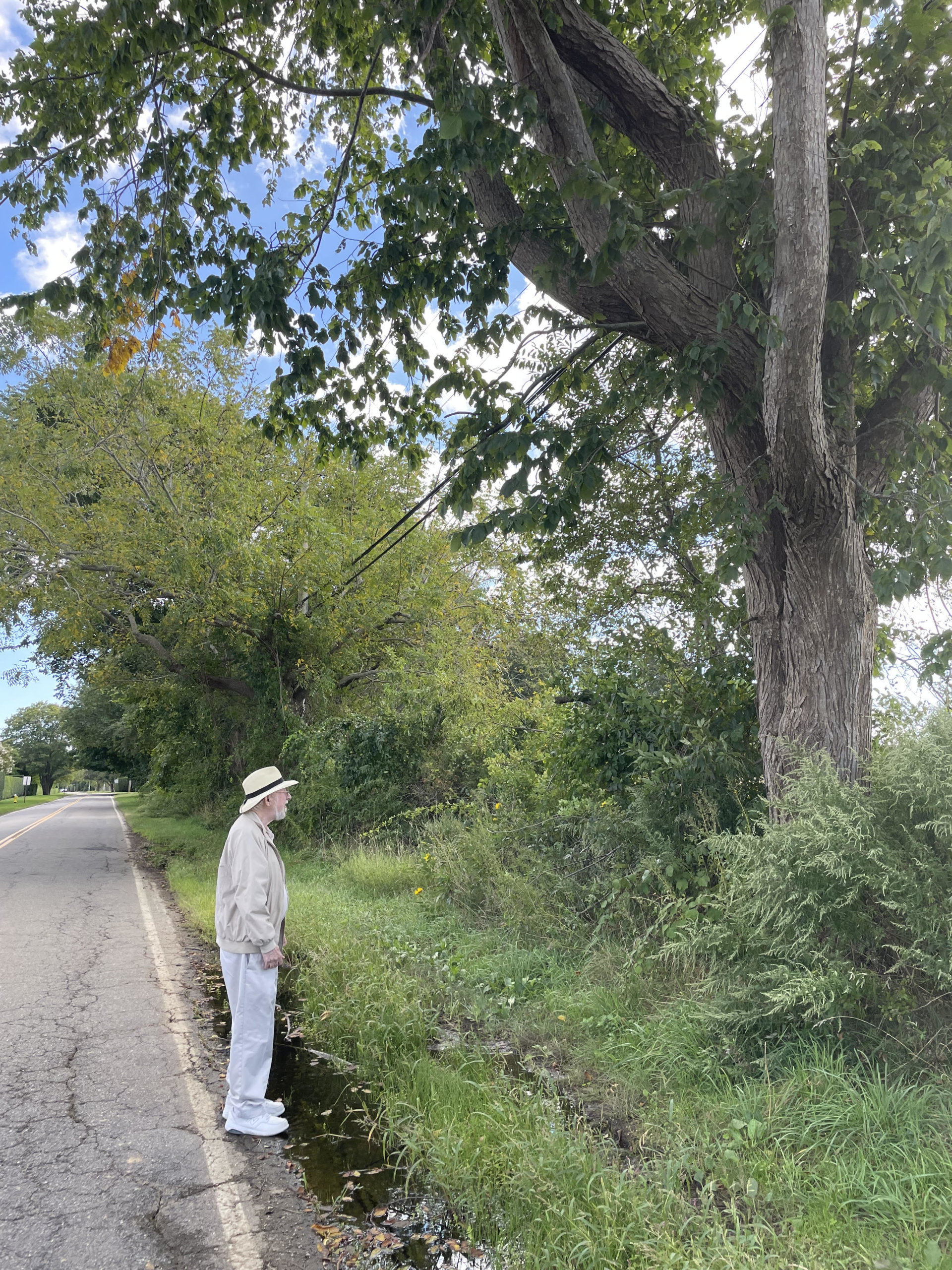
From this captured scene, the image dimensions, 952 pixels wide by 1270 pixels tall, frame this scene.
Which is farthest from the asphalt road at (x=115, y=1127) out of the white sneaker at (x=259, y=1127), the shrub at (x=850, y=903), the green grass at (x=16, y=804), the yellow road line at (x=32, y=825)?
the green grass at (x=16, y=804)

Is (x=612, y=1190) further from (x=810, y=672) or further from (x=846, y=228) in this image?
(x=846, y=228)

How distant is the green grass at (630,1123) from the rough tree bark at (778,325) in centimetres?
195

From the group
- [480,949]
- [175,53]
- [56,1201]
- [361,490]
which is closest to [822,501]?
[480,949]

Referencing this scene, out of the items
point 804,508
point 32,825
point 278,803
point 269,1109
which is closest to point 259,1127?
point 269,1109

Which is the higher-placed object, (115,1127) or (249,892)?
(249,892)

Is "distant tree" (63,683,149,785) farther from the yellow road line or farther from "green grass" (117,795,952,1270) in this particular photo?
"green grass" (117,795,952,1270)

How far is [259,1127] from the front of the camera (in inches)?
182

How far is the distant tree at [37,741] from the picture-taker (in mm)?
105000

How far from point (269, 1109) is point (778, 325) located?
569cm

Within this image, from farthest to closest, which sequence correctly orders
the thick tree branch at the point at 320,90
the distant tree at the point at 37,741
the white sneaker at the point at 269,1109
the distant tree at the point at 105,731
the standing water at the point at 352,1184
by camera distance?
the distant tree at the point at 37,741
the distant tree at the point at 105,731
the thick tree branch at the point at 320,90
the white sneaker at the point at 269,1109
the standing water at the point at 352,1184

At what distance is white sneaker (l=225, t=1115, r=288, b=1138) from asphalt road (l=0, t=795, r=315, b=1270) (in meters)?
0.07

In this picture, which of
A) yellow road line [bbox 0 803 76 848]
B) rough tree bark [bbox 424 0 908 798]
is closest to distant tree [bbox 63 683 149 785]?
yellow road line [bbox 0 803 76 848]

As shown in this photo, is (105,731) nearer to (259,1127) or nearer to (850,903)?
(259,1127)

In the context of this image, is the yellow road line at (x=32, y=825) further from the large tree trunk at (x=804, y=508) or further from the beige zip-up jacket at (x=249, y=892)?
the large tree trunk at (x=804, y=508)
